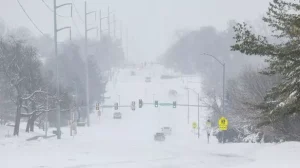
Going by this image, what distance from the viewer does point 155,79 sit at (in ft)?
543

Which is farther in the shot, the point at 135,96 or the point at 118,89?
the point at 118,89

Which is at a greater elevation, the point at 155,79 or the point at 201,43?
the point at 201,43

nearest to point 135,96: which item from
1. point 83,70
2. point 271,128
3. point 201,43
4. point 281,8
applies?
point 83,70

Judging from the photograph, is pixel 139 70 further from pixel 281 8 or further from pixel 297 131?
A: pixel 281 8

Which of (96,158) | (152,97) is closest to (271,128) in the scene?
(96,158)

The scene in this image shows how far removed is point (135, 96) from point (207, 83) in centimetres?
1759

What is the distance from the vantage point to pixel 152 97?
13025 centimetres

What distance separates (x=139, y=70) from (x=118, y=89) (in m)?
53.5

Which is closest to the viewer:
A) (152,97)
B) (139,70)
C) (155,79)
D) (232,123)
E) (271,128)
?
(271,128)

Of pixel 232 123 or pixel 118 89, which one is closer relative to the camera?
pixel 232 123

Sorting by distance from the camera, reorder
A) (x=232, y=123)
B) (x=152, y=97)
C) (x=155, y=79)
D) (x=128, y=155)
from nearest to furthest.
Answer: (x=128, y=155), (x=232, y=123), (x=152, y=97), (x=155, y=79)

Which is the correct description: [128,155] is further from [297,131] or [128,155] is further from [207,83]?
[207,83]

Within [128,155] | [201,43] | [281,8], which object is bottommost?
[128,155]

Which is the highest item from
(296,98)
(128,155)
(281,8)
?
(281,8)
